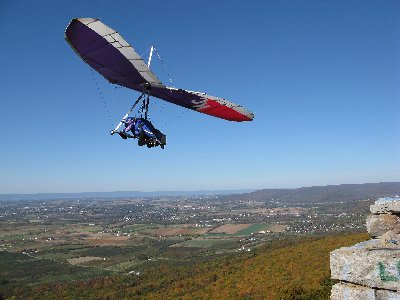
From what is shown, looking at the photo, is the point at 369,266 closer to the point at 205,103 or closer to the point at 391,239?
the point at 391,239

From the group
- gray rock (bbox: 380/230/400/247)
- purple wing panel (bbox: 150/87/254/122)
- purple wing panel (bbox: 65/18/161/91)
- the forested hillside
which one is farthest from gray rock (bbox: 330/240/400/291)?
the forested hillside

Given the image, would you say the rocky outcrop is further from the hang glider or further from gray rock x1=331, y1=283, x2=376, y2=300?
the hang glider

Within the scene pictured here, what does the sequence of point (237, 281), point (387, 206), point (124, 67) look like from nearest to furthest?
point (387, 206), point (124, 67), point (237, 281)

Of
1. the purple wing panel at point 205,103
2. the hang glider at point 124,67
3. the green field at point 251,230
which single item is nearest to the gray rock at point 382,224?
the hang glider at point 124,67

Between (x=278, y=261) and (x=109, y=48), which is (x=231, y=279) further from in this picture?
(x=109, y=48)

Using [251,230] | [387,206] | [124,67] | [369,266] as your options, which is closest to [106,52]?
[124,67]

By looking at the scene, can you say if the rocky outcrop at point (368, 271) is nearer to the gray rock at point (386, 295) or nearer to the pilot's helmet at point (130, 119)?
the gray rock at point (386, 295)
